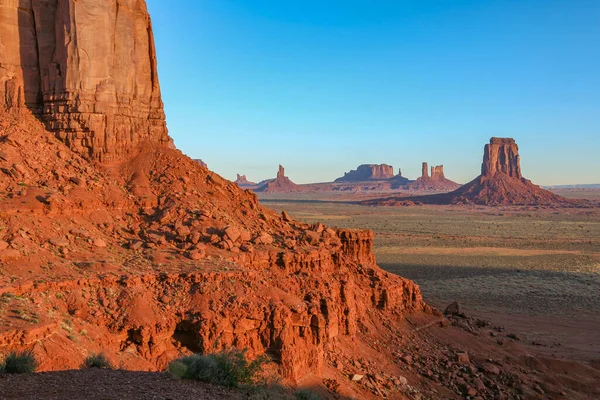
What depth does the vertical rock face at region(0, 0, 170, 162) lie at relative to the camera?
16.0 m

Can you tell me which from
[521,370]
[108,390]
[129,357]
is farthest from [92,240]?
[521,370]

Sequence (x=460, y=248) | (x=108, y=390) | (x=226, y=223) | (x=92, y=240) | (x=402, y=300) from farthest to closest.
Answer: (x=460, y=248), (x=402, y=300), (x=226, y=223), (x=92, y=240), (x=108, y=390)

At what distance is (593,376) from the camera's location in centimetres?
1786

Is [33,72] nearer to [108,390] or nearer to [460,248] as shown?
[108,390]

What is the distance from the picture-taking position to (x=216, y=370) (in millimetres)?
8641

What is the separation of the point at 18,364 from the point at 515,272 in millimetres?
38226

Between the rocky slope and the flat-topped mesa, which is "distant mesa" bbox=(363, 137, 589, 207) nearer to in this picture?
the flat-topped mesa

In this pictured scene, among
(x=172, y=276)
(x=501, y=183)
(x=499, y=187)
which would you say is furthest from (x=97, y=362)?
Result: (x=501, y=183)

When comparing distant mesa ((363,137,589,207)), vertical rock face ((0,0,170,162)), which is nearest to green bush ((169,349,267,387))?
vertical rock face ((0,0,170,162))

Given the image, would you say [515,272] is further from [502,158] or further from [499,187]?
[502,158]

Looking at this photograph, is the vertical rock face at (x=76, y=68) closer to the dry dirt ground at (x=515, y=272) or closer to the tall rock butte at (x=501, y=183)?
the dry dirt ground at (x=515, y=272)

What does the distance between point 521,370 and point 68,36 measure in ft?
58.4

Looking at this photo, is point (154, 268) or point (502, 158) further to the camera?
point (502, 158)

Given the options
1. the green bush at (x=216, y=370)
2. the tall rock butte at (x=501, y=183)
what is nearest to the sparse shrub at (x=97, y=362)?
the green bush at (x=216, y=370)
